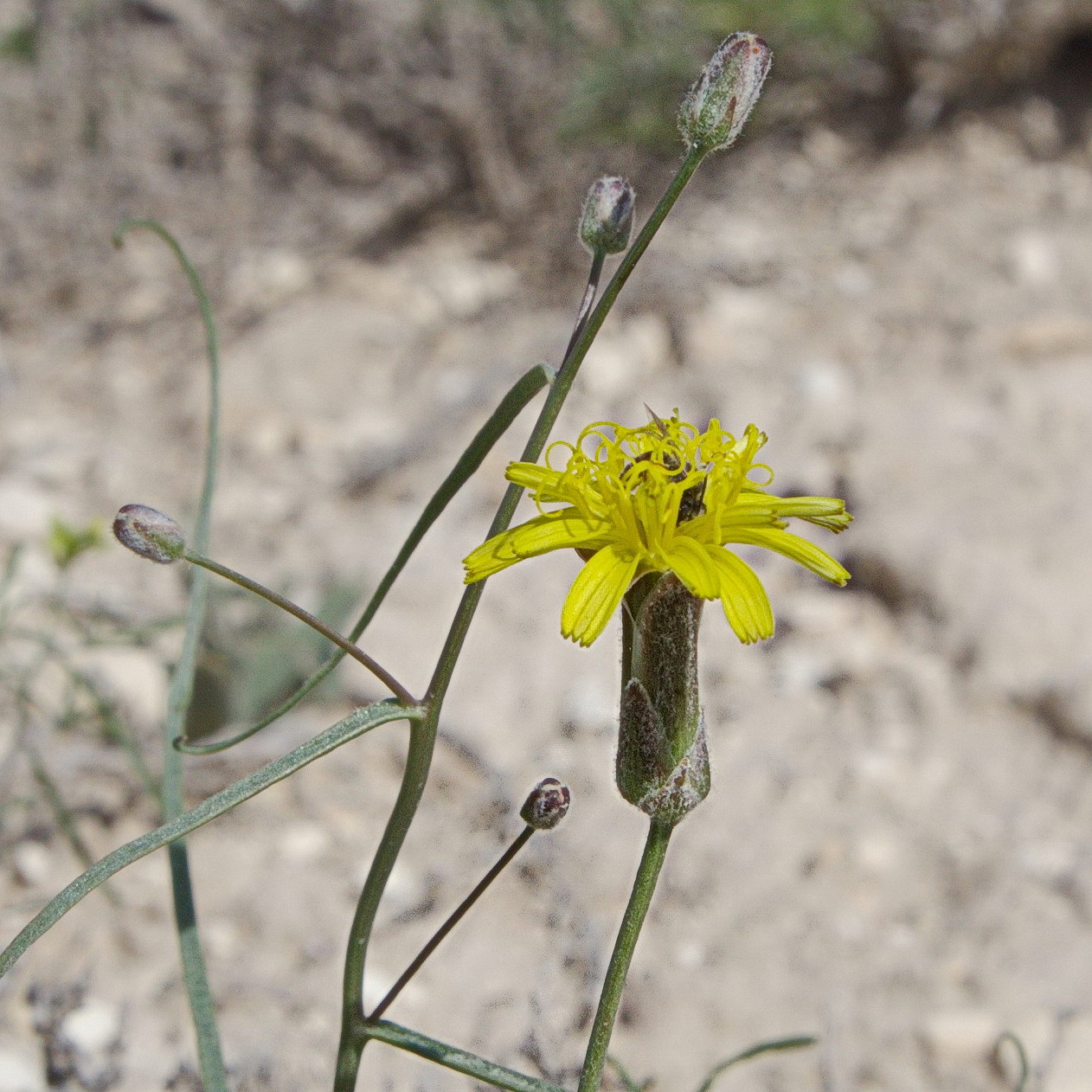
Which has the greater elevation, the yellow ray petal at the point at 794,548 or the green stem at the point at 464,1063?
the yellow ray petal at the point at 794,548

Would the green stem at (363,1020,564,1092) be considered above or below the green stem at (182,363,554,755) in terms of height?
below

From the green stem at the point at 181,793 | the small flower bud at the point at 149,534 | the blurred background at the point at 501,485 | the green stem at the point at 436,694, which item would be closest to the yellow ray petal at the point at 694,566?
the green stem at the point at 436,694

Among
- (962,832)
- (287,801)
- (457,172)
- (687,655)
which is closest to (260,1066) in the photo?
(287,801)

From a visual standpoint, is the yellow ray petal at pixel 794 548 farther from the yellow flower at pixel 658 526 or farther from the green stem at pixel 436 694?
the green stem at pixel 436 694

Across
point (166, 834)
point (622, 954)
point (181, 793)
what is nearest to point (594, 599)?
point (622, 954)

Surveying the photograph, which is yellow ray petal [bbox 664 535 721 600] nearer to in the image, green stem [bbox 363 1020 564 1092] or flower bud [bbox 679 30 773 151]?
flower bud [bbox 679 30 773 151]

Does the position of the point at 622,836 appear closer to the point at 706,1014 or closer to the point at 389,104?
the point at 706,1014

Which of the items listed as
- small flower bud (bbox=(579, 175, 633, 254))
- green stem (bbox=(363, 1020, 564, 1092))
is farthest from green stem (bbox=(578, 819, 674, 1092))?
small flower bud (bbox=(579, 175, 633, 254))
